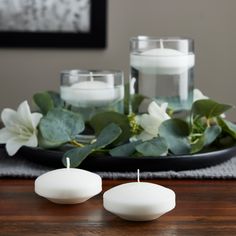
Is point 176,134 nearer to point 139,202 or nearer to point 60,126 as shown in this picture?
point 60,126

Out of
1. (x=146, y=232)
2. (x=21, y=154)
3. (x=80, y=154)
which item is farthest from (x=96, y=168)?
(x=146, y=232)

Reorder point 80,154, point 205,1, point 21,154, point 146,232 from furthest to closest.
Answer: point 205,1
point 21,154
point 80,154
point 146,232

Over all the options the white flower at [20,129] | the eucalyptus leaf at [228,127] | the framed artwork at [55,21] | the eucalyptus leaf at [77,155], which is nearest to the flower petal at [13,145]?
the white flower at [20,129]

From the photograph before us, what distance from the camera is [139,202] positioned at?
72 cm

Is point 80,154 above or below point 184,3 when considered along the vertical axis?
below

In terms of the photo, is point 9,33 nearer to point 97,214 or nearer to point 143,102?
point 143,102

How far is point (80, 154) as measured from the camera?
93 centimetres

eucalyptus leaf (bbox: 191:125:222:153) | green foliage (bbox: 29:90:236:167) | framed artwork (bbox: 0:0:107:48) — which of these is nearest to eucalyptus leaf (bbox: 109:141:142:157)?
green foliage (bbox: 29:90:236:167)

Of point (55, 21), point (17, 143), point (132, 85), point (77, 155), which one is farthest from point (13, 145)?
point (55, 21)

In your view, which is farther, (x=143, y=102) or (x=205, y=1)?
(x=205, y=1)

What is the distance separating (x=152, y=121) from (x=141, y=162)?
0.33ft

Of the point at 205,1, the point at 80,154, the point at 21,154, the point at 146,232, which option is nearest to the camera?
the point at 146,232

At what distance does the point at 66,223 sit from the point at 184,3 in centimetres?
137

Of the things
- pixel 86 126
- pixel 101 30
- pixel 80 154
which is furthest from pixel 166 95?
pixel 101 30
